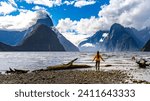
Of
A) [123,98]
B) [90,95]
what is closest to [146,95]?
[123,98]

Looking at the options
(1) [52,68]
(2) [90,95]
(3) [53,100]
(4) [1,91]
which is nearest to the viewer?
(3) [53,100]

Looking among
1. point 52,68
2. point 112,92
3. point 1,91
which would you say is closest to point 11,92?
point 1,91

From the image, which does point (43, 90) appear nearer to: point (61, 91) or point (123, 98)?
point (61, 91)

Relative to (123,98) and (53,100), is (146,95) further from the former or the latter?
(53,100)

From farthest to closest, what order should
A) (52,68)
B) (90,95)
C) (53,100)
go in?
(52,68), (90,95), (53,100)

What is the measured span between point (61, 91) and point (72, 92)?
0.58m

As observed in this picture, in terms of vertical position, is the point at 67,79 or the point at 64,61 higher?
the point at 67,79

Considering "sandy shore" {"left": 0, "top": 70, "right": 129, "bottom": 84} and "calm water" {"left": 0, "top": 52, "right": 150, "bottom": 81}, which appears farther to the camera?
"calm water" {"left": 0, "top": 52, "right": 150, "bottom": 81}

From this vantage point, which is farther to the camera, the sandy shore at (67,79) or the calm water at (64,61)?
the calm water at (64,61)

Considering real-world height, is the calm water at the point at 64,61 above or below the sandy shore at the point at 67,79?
below

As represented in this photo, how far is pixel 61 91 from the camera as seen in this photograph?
1583cm

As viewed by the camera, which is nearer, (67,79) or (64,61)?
(67,79)

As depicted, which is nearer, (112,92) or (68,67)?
(112,92)

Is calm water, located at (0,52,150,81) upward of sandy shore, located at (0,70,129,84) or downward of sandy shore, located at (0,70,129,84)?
downward
